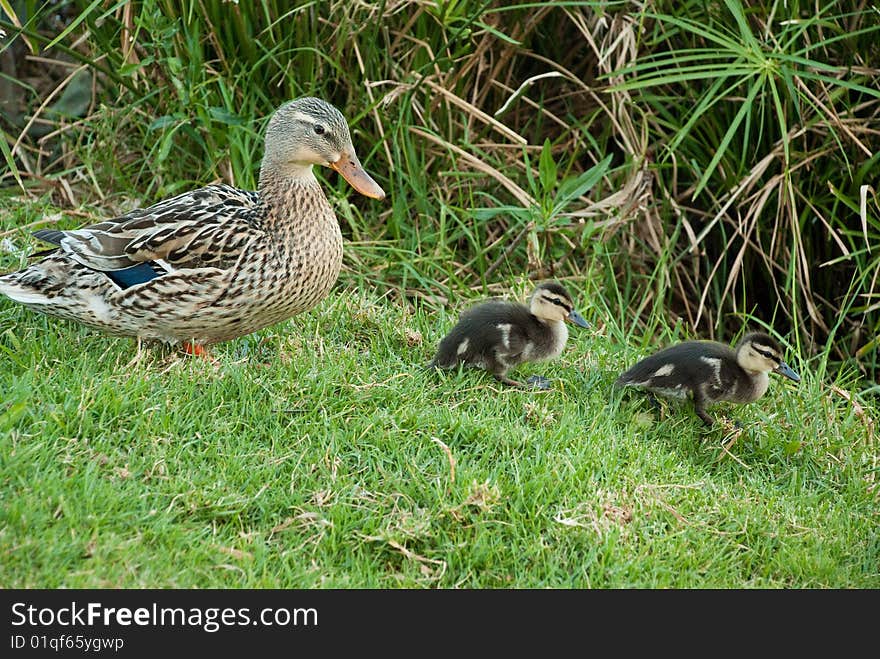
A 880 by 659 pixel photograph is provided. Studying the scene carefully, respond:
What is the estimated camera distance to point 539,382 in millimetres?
4398

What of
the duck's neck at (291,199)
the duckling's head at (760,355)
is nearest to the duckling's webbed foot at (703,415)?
the duckling's head at (760,355)

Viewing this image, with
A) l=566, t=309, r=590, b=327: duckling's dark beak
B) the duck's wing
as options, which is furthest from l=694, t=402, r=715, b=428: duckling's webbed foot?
the duck's wing

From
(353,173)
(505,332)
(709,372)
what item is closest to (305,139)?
(353,173)

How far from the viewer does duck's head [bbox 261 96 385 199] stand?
4.43 meters

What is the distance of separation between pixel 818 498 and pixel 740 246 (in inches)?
89.3

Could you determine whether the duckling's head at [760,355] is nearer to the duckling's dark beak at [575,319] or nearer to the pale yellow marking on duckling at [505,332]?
the duckling's dark beak at [575,319]

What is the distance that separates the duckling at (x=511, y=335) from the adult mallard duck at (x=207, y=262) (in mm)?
557

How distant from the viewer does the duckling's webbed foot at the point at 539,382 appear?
436cm

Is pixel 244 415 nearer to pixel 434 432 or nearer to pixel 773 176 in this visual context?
pixel 434 432

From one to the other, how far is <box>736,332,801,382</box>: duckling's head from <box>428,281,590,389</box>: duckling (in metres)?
0.61

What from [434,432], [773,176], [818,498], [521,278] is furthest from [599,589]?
[773,176]

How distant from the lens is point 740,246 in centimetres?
604

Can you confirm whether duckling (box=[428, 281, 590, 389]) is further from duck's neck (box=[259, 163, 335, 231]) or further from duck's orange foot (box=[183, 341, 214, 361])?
→ duck's orange foot (box=[183, 341, 214, 361])

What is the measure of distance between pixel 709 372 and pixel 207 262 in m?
1.90
